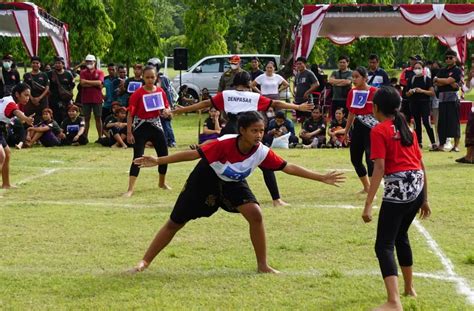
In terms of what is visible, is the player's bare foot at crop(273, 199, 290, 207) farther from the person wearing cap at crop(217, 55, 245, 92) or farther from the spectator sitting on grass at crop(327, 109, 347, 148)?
the person wearing cap at crop(217, 55, 245, 92)

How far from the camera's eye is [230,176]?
22.5 ft

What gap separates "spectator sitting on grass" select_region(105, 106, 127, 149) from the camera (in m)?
17.9

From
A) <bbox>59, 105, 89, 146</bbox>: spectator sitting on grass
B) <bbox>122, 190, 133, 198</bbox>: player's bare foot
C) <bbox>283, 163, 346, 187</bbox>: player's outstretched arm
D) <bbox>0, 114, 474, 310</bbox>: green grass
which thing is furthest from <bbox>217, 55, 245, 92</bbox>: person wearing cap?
<bbox>283, 163, 346, 187</bbox>: player's outstretched arm

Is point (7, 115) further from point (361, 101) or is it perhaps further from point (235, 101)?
point (361, 101)

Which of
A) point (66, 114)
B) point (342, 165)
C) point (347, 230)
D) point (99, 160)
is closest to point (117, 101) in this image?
point (66, 114)

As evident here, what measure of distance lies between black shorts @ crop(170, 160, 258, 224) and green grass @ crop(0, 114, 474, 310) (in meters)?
0.53

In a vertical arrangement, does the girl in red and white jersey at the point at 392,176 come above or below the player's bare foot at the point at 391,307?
above

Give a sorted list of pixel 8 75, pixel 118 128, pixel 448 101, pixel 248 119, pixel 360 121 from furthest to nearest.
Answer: pixel 8 75, pixel 118 128, pixel 448 101, pixel 360 121, pixel 248 119

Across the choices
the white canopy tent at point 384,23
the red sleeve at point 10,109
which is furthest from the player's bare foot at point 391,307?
the white canopy tent at point 384,23

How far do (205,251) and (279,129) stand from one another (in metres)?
9.93

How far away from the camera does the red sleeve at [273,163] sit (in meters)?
6.79

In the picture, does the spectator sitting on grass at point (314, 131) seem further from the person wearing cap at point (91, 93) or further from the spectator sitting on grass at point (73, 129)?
the spectator sitting on grass at point (73, 129)

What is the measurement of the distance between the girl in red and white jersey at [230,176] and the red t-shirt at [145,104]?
181 inches

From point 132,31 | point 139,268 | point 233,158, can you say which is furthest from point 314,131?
point 132,31
